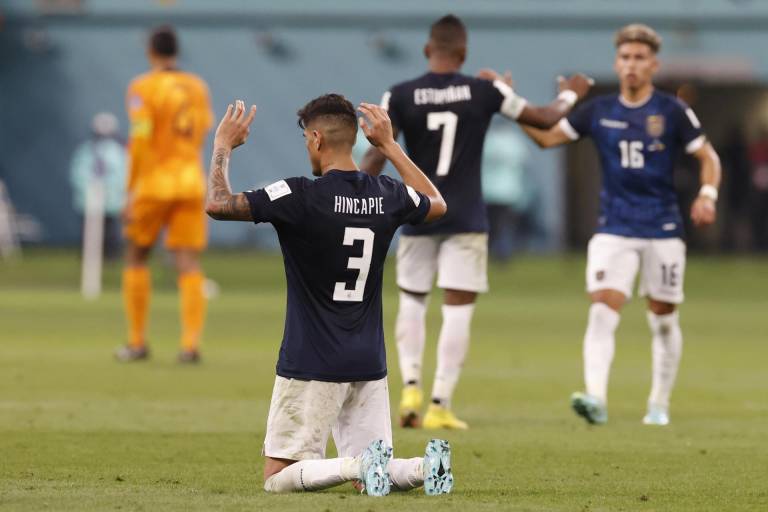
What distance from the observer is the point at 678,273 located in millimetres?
10289

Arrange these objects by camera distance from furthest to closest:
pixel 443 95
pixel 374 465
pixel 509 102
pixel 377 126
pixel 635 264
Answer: pixel 635 264 < pixel 443 95 < pixel 509 102 < pixel 377 126 < pixel 374 465

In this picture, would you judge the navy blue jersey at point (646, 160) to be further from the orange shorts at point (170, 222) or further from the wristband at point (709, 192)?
the orange shorts at point (170, 222)

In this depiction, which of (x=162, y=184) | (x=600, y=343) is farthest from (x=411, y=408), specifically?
(x=162, y=184)

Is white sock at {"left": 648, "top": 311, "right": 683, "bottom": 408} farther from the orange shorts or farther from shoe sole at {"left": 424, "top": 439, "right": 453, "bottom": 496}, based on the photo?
the orange shorts

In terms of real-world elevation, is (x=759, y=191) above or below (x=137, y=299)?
above

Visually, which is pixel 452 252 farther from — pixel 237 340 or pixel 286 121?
pixel 286 121

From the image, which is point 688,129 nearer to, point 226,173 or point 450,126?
point 450,126

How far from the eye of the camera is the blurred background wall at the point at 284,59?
33438mm

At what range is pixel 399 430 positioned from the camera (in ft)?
31.2

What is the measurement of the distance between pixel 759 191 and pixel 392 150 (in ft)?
90.7

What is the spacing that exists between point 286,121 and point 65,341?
19.1 meters

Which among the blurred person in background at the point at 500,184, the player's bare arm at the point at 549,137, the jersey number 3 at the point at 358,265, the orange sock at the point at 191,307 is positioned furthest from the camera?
the blurred person in background at the point at 500,184

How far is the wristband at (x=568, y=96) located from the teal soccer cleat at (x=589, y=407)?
1.69 metres

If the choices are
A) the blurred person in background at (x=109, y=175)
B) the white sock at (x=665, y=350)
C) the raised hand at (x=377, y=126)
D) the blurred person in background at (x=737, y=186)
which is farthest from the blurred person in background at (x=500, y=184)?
the raised hand at (x=377, y=126)
